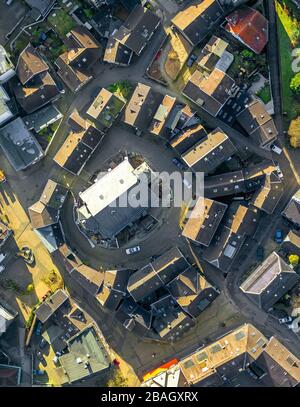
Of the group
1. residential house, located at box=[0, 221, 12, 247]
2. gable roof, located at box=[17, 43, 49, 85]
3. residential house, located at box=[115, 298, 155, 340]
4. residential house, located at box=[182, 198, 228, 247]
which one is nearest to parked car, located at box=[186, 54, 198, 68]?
residential house, located at box=[182, 198, 228, 247]

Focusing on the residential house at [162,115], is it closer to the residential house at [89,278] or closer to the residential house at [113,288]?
the residential house at [113,288]

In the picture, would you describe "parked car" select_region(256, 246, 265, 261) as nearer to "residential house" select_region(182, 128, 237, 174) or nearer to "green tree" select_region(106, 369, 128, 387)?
"residential house" select_region(182, 128, 237, 174)

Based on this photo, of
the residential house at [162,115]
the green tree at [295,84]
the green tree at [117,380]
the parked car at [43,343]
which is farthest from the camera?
the parked car at [43,343]

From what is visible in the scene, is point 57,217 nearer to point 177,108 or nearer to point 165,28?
point 177,108

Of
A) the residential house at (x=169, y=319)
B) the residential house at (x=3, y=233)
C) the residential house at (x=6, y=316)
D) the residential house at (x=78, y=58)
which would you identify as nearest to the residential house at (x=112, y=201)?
the residential house at (x=3, y=233)

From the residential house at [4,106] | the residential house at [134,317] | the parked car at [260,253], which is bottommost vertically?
the residential house at [134,317]

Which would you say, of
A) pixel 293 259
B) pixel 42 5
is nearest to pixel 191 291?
pixel 293 259

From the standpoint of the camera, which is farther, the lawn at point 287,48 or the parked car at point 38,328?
the parked car at point 38,328
